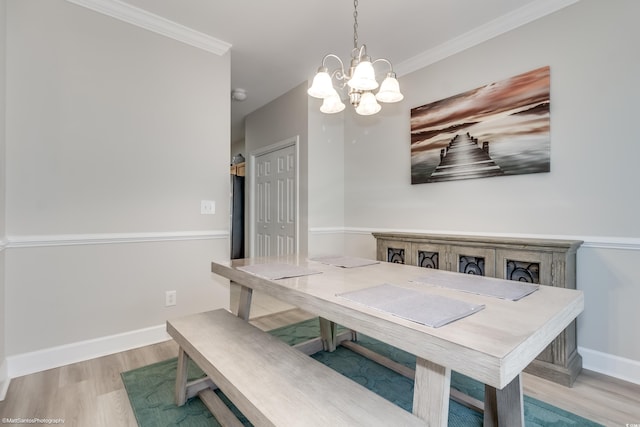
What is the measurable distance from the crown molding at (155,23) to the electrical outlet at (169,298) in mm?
2044

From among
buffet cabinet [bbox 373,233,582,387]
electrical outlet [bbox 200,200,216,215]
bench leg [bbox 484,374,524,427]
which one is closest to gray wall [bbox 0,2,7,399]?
electrical outlet [bbox 200,200,216,215]

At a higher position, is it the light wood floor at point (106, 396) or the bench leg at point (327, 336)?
the bench leg at point (327, 336)

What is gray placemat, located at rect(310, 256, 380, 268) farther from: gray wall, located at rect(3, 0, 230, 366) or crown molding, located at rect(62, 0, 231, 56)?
crown molding, located at rect(62, 0, 231, 56)

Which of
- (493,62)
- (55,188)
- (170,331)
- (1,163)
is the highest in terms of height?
(493,62)

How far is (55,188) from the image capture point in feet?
6.56

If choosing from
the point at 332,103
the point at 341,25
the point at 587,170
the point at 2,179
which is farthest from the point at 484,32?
the point at 2,179

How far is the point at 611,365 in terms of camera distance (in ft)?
6.16

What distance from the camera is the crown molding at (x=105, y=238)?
1913 millimetres

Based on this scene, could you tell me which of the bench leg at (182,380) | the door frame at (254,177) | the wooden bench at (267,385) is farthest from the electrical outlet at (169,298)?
the door frame at (254,177)

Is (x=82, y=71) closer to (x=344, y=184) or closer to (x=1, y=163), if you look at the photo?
(x=1, y=163)

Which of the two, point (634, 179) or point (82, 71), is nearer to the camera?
point (634, 179)

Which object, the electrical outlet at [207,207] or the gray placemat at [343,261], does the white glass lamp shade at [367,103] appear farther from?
the electrical outlet at [207,207]

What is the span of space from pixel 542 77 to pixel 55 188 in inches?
133

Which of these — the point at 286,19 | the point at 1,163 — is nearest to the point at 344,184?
the point at 286,19
